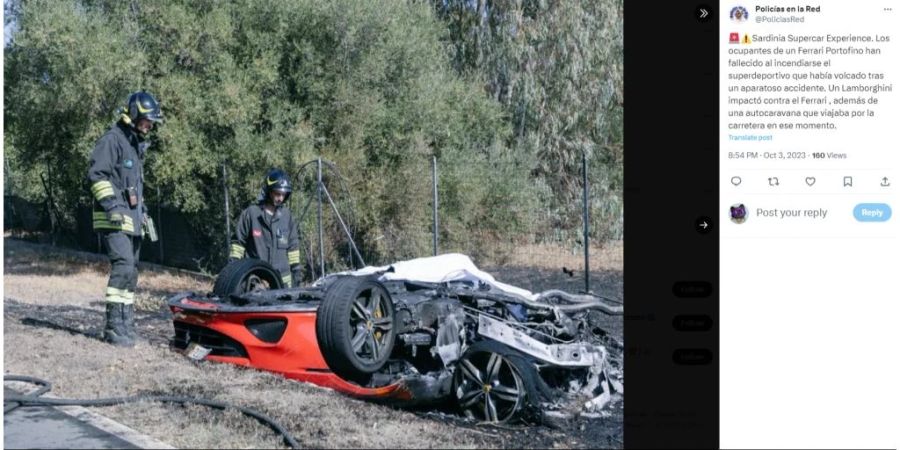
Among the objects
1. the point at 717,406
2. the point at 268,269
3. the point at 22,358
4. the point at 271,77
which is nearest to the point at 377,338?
the point at 268,269

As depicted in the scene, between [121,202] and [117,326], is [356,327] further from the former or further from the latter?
[121,202]

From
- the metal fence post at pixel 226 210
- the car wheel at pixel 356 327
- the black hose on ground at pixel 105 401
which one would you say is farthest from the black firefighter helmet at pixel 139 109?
the metal fence post at pixel 226 210

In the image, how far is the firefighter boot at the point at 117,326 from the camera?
25.7ft

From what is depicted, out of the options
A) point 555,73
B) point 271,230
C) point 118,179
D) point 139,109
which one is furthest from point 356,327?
point 555,73

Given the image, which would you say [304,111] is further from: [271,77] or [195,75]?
[195,75]

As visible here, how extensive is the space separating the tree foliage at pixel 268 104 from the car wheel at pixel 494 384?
9313 mm

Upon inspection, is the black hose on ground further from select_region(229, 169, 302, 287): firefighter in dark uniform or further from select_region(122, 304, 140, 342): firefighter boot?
select_region(229, 169, 302, 287): firefighter in dark uniform

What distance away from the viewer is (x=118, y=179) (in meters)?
7.88
